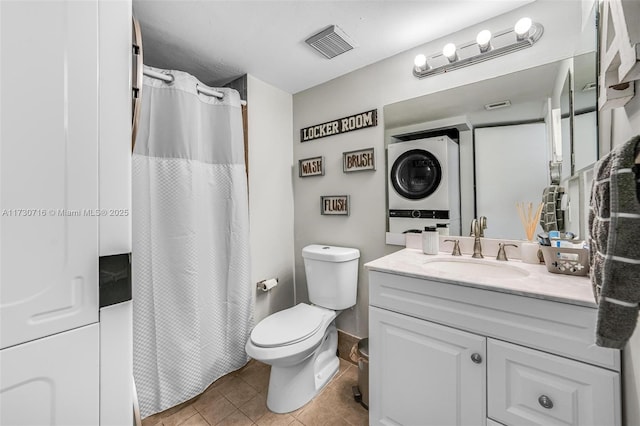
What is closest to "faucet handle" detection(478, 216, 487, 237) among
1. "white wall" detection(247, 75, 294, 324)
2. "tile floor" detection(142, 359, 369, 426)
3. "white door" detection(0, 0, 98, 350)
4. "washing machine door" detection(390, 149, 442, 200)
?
"washing machine door" detection(390, 149, 442, 200)

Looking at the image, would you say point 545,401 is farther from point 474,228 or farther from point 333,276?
point 333,276

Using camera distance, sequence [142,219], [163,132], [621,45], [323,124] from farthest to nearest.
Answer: [323,124] < [163,132] < [142,219] < [621,45]

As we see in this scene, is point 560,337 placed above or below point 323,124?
below

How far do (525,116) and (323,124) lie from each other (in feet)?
4.16

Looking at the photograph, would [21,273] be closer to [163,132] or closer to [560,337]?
[163,132]

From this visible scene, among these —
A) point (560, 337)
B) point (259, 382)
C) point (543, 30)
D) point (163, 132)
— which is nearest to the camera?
point (560, 337)

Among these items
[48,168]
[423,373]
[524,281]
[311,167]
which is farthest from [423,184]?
[48,168]

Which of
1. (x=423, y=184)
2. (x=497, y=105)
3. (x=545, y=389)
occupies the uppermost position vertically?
(x=497, y=105)

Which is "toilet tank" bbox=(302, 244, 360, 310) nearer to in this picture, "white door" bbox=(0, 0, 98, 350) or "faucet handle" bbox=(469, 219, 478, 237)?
"faucet handle" bbox=(469, 219, 478, 237)

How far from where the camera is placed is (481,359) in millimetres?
970

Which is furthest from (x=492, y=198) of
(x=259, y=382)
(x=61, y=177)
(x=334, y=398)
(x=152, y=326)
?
(x=152, y=326)

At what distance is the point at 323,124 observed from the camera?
2.03 meters

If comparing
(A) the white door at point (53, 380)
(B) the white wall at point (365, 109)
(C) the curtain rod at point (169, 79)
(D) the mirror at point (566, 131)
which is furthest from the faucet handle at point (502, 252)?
(C) the curtain rod at point (169, 79)

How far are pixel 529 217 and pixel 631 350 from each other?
0.73 metres
